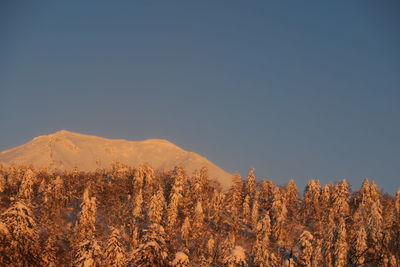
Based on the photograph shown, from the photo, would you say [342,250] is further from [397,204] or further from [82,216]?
[82,216]

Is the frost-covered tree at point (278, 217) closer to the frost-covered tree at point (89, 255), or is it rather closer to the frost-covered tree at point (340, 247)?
the frost-covered tree at point (340, 247)

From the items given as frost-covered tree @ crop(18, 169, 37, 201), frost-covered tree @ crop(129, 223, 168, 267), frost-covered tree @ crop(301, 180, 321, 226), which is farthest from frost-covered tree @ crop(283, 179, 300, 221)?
frost-covered tree @ crop(129, 223, 168, 267)

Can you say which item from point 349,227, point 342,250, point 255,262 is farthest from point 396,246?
point 349,227

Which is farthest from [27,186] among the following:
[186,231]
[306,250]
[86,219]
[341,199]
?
[341,199]

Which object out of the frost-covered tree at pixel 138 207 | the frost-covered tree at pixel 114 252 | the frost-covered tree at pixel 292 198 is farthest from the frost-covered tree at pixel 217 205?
the frost-covered tree at pixel 114 252

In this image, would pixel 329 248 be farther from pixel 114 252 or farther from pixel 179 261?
pixel 179 261

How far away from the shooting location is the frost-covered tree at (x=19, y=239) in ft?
50.6

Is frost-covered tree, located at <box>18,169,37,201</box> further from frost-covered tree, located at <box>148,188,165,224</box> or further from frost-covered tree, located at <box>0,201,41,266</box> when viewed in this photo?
frost-covered tree, located at <box>0,201,41,266</box>

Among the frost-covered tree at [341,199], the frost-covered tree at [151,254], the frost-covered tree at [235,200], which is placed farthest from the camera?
the frost-covered tree at [341,199]

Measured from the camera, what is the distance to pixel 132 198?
Result: 112 metres

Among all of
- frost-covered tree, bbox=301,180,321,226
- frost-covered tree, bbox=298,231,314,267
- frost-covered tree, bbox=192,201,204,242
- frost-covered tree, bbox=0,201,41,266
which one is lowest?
frost-covered tree, bbox=0,201,41,266

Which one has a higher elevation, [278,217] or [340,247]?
[278,217]

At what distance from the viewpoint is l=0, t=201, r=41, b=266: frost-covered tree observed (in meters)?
15.4

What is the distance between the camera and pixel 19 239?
51.9 feet
